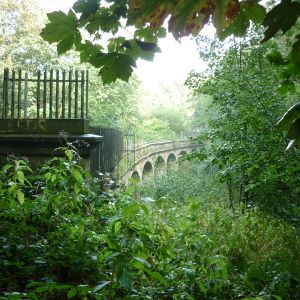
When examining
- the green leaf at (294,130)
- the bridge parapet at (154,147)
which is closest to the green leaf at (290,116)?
the green leaf at (294,130)

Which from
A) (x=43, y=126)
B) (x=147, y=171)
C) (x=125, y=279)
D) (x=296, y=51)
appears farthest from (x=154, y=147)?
(x=296, y=51)

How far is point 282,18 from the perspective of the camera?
894mm

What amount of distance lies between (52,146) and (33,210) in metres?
2.11

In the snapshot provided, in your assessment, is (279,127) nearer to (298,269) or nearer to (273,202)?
(298,269)

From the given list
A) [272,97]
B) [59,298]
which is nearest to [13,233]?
[59,298]

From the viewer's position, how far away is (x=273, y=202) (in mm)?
8461

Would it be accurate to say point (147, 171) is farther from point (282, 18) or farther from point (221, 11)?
point (282, 18)

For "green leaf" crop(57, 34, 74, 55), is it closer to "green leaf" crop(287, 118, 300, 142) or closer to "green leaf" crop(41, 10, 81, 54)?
"green leaf" crop(41, 10, 81, 54)

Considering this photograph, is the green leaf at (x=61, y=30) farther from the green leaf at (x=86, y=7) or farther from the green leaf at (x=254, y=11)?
the green leaf at (x=254, y=11)

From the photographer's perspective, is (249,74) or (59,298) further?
(249,74)

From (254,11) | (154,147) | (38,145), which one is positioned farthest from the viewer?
(154,147)

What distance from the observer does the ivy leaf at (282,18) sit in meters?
0.89

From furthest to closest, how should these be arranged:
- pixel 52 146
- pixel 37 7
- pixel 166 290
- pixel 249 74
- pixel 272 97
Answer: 1. pixel 37 7
2. pixel 249 74
3. pixel 272 97
4. pixel 52 146
5. pixel 166 290

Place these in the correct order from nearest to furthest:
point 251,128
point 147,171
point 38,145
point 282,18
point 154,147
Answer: point 282,18 < point 38,145 < point 251,128 < point 154,147 < point 147,171
